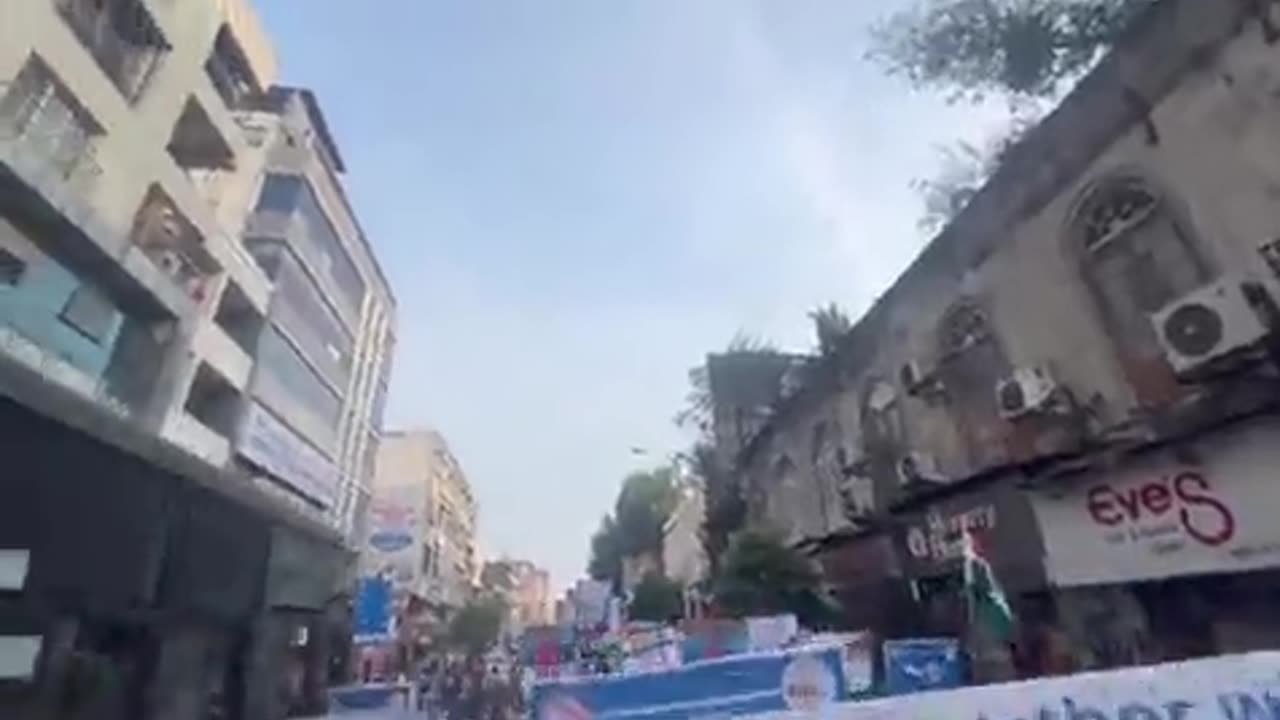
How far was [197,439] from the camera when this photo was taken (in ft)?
70.3

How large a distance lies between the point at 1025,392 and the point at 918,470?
11.8ft

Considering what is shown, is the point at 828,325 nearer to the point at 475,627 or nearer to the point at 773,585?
the point at 773,585

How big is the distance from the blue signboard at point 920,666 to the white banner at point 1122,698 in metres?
5.84

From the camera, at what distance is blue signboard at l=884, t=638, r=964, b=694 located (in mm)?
9148

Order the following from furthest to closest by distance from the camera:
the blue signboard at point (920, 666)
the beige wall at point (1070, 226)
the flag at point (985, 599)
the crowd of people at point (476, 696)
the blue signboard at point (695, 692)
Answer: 1. the crowd of people at point (476, 696)
2. the flag at point (985, 599)
3. the blue signboard at point (920, 666)
4. the beige wall at point (1070, 226)
5. the blue signboard at point (695, 692)

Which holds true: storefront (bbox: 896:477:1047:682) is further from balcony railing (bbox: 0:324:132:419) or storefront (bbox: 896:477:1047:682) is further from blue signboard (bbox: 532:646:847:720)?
balcony railing (bbox: 0:324:132:419)

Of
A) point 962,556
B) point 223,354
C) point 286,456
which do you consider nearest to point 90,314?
point 223,354

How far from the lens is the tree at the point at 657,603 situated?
3272 cm

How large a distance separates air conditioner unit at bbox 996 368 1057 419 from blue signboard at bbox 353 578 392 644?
1521 centimetres

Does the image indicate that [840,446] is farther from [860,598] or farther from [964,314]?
[964,314]

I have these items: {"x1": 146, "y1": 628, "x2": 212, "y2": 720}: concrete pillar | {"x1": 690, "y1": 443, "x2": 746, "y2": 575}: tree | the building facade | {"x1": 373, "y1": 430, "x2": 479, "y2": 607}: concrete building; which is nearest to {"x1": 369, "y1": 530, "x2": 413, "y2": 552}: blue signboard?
{"x1": 373, "y1": 430, "x2": 479, "y2": 607}: concrete building

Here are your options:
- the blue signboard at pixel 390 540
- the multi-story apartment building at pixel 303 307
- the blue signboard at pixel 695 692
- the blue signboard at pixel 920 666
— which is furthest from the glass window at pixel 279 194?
the blue signboard at pixel 390 540

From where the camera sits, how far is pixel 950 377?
14352 mm

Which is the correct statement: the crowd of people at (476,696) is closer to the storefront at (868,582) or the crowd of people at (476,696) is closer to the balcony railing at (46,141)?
the storefront at (868,582)
